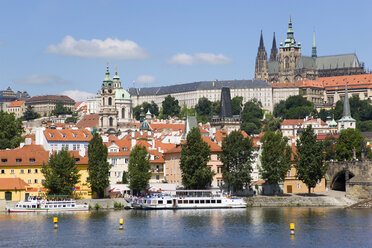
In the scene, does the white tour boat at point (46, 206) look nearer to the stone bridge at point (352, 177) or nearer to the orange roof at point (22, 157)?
the orange roof at point (22, 157)

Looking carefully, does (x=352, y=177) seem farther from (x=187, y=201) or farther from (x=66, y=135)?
(x=66, y=135)

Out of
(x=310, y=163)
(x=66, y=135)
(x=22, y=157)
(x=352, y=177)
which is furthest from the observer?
(x=66, y=135)

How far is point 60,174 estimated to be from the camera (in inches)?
3408

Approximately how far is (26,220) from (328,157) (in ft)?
189

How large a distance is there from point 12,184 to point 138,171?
13.4 m

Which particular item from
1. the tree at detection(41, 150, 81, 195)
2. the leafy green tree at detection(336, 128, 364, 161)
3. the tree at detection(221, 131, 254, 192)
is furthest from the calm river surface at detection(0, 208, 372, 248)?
the leafy green tree at detection(336, 128, 364, 161)

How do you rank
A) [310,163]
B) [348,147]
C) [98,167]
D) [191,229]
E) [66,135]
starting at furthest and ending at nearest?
1. [348,147]
2. [66,135]
3. [310,163]
4. [98,167]
5. [191,229]

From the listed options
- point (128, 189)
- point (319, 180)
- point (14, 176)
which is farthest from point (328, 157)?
point (14, 176)

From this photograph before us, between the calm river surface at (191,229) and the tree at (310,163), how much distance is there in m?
9.93

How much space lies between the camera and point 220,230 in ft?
230

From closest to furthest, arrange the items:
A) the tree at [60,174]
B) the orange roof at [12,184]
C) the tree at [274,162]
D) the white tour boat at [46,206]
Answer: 1. the white tour boat at [46,206]
2. the orange roof at [12,184]
3. the tree at [60,174]
4. the tree at [274,162]

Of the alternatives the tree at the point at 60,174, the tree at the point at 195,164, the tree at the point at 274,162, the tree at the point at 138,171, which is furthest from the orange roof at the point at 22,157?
the tree at the point at 274,162

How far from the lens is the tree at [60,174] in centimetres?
8588

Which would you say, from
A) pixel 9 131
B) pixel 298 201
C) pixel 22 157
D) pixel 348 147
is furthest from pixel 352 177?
pixel 9 131
